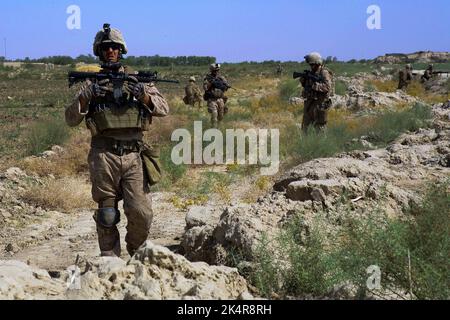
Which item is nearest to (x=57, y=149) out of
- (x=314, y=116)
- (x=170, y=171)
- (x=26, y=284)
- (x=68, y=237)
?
(x=170, y=171)

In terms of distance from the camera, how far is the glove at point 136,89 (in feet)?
14.8

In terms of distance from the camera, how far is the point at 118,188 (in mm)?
4664

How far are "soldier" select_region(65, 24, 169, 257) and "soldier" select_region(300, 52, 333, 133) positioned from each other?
17.5 ft

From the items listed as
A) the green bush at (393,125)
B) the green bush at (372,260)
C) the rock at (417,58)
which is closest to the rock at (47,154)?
the green bush at (393,125)

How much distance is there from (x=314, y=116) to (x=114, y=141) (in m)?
6.03

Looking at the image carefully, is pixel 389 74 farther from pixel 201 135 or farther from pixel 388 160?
pixel 388 160

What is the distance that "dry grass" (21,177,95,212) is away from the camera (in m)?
7.57

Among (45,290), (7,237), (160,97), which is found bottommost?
(7,237)

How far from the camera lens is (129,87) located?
4527 mm

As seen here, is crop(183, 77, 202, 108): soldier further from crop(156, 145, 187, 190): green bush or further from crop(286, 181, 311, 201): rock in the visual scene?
crop(286, 181, 311, 201): rock
